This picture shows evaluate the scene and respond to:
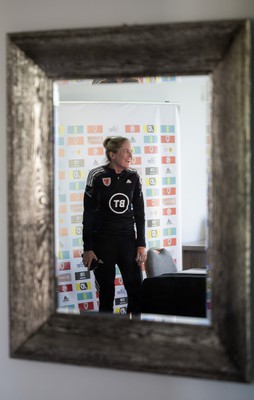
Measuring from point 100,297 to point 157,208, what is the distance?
0.31 m

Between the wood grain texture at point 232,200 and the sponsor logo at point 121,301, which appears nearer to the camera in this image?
the wood grain texture at point 232,200

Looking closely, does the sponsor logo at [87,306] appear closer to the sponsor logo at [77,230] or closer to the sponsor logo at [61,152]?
the sponsor logo at [77,230]

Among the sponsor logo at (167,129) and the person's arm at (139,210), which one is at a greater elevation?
the sponsor logo at (167,129)

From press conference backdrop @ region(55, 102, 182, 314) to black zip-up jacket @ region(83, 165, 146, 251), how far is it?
0.07 feet

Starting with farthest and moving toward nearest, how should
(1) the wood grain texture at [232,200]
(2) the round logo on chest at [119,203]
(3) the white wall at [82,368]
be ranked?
(2) the round logo on chest at [119,203] → (3) the white wall at [82,368] → (1) the wood grain texture at [232,200]

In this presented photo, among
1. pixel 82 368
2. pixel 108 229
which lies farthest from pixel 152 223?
pixel 82 368

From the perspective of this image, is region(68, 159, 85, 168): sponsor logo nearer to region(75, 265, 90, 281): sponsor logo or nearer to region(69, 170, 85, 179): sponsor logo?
region(69, 170, 85, 179): sponsor logo

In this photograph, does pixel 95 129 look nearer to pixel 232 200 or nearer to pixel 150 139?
pixel 150 139

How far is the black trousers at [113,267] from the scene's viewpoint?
1.68 metres

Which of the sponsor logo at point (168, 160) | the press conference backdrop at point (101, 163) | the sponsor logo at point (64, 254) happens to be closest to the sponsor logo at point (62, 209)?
the press conference backdrop at point (101, 163)

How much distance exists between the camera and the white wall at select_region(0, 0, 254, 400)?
5.19 ft

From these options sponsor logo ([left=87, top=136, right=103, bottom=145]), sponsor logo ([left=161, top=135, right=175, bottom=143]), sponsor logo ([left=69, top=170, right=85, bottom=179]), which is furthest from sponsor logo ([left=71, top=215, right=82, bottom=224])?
sponsor logo ([left=161, top=135, right=175, bottom=143])

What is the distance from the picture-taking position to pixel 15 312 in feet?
5.70

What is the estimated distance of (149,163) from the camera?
5.44 feet
